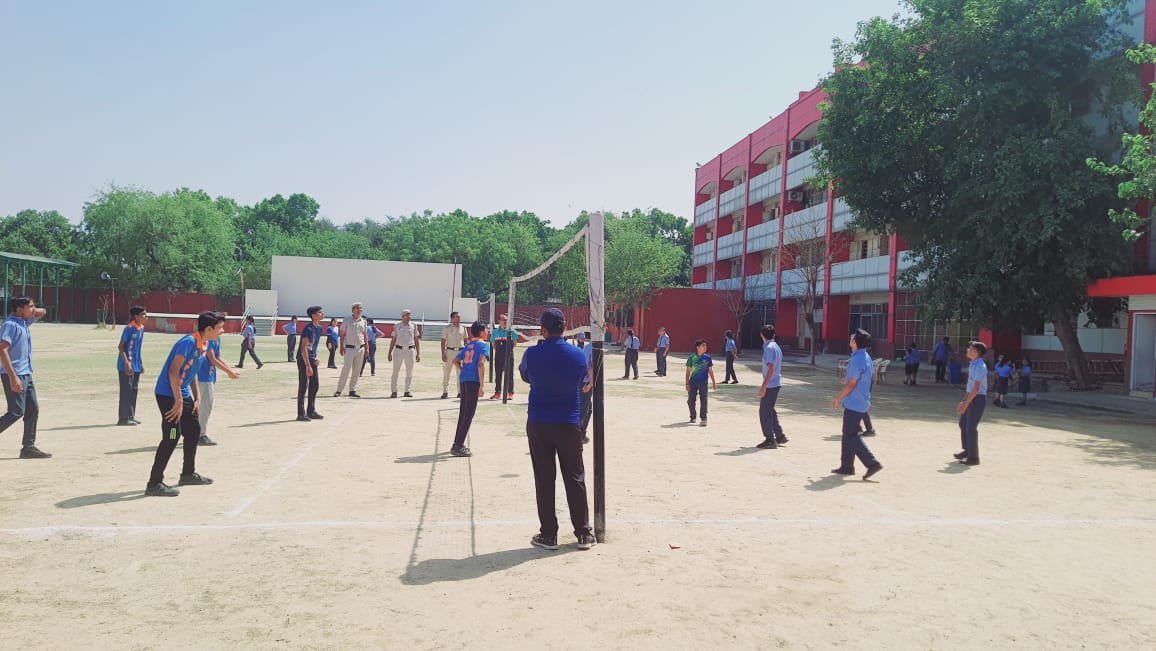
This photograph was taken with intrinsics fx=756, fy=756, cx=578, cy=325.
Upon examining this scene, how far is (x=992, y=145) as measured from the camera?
22656 millimetres

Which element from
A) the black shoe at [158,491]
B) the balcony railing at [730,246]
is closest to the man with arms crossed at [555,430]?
the black shoe at [158,491]

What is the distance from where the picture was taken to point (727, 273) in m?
55.1

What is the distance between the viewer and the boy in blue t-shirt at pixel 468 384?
955 centimetres

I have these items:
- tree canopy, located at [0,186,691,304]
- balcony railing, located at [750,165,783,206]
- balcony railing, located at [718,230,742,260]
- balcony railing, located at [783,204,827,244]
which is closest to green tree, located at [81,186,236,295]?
tree canopy, located at [0,186,691,304]

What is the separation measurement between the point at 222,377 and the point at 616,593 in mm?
17858

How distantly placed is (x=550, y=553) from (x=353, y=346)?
10.6 meters

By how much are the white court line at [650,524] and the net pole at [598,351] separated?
53cm

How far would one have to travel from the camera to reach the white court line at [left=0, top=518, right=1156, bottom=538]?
591 centimetres

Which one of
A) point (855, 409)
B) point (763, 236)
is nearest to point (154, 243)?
point (763, 236)

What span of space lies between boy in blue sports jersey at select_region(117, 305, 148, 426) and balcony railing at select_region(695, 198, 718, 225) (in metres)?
48.6

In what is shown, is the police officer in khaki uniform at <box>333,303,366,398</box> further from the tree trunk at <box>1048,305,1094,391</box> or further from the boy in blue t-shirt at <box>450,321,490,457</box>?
the tree trunk at <box>1048,305,1094,391</box>

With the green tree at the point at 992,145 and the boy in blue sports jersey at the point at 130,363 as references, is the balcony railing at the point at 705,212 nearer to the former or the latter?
the green tree at the point at 992,145

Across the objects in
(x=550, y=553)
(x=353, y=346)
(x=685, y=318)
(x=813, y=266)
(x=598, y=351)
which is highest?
(x=813, y=266)

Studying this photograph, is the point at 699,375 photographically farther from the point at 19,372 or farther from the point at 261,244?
the point at 261,244
